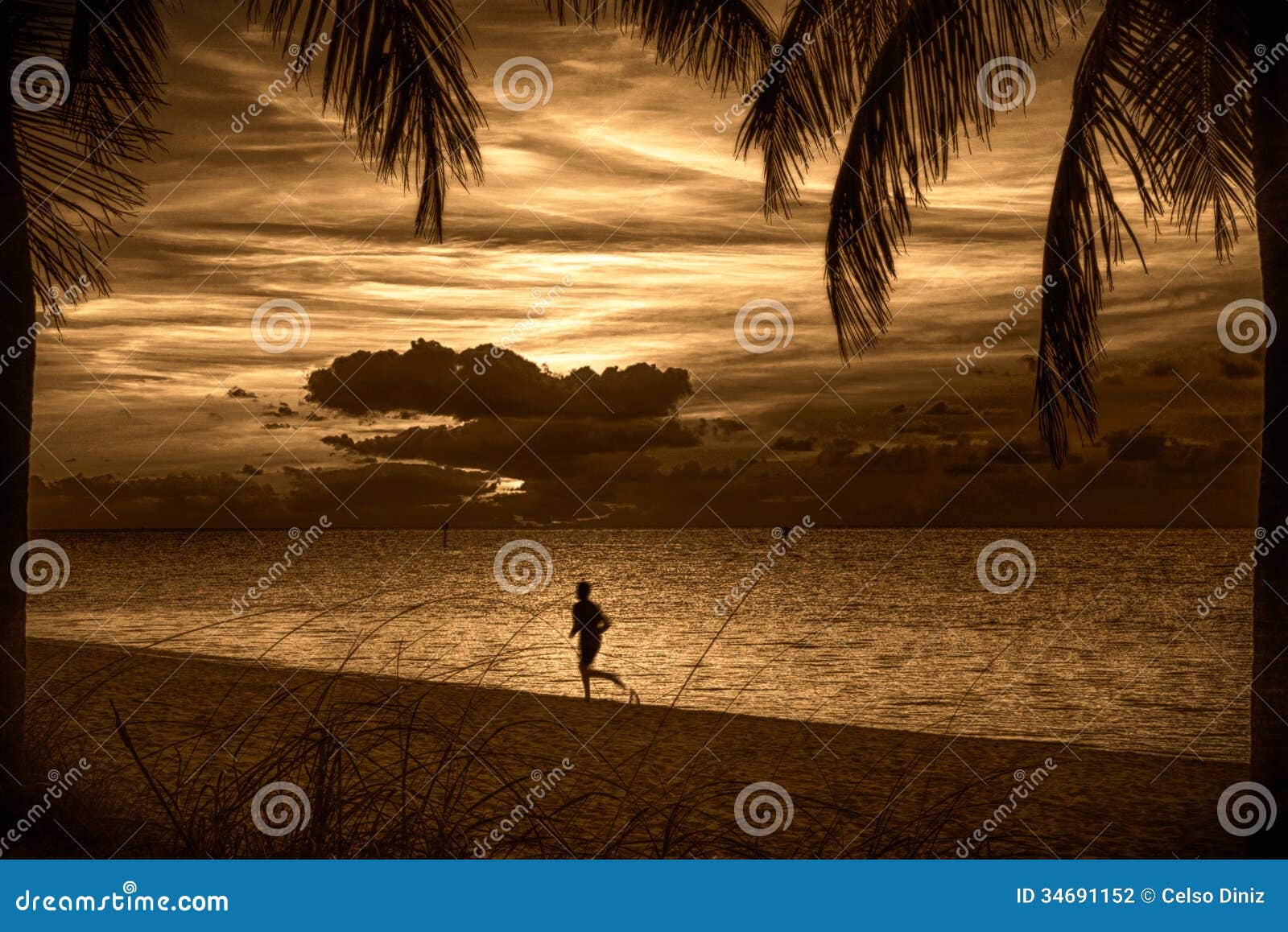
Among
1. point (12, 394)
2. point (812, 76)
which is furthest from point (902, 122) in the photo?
point (12, 394)

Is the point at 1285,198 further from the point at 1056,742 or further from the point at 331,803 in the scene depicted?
the point at 1056,742

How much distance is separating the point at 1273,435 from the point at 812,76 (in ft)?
12.7

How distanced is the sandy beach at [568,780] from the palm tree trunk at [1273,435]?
1.79 metres

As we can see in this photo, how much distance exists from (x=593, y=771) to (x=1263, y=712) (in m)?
6.83

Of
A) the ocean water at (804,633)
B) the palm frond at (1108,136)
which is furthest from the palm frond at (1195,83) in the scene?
the ocean water at (804,633)

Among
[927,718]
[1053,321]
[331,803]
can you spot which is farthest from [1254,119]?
[927,718]

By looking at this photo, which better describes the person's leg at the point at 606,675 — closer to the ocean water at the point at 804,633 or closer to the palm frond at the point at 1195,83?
the ocean water at the point at 804,633

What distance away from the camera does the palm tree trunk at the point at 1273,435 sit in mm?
6266

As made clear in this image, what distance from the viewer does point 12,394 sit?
570 cm

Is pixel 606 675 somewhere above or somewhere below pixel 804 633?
below

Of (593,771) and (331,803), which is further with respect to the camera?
(593,771)

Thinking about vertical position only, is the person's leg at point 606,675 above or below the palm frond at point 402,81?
below

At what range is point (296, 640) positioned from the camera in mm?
36688

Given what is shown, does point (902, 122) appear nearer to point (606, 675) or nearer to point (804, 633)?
point (606, 675)
